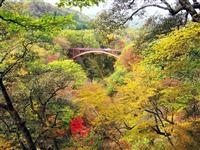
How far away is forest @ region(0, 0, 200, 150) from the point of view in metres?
8.60

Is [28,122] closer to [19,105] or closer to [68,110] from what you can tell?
[19,105]

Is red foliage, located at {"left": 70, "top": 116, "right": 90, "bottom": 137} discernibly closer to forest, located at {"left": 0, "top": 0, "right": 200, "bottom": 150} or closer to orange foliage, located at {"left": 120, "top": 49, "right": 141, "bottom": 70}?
forest, located at {"left": 0, "top": 0, "right": 200, "bottom": 150}

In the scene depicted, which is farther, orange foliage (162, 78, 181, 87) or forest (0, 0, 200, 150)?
orange foliage (162, 78, 181, 87)

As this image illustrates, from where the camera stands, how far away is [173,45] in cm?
870

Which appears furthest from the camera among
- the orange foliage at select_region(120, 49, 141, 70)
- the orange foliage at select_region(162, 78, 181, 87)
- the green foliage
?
the orange foliage at select_region(120, 49, 141, 70)

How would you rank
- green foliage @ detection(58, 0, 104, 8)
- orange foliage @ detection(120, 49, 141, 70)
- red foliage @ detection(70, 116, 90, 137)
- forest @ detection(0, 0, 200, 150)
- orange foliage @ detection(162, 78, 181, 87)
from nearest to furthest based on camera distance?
green foliage @ detection(58, 0, 104, 8) → forest @ detection(0, 0, 200, 150) → orange foliage @ detection(162, 78, 181, 87) → red foliage @ detection(70, 116, 90, 137) → orange foliage @ detection(120, 49, 141, 70)

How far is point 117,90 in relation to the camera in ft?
52.3

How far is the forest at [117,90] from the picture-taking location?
8602mm

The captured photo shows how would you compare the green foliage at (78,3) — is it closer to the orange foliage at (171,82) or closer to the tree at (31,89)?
the tree at (31,89)

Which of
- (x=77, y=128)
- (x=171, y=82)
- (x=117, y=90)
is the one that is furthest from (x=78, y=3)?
(x=77, y=128)

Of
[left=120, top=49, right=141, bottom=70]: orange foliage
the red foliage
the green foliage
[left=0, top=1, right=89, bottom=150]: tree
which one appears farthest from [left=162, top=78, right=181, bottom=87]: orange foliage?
[left=120, top=49, right=141, bottom=70]: orange foliage

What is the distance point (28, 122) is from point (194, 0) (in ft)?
26.4

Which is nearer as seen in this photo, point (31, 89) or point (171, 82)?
point (171, 82)

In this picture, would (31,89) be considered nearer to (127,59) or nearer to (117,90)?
(117,90)
